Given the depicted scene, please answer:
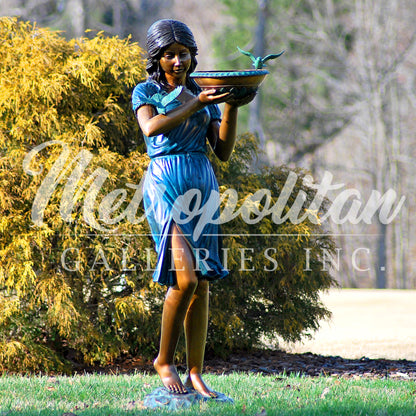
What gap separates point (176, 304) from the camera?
3.77m

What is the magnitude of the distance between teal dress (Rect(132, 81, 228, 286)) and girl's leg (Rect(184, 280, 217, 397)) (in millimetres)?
141

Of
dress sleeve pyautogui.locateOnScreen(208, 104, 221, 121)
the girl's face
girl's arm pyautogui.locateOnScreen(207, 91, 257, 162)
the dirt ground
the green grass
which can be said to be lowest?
the dirt ground

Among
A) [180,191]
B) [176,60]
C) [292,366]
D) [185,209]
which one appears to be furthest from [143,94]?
[292,366]

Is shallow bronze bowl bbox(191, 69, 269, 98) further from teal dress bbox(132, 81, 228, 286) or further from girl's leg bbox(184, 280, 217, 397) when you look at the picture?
girl's leg bbox(184, 280, 217, 397)

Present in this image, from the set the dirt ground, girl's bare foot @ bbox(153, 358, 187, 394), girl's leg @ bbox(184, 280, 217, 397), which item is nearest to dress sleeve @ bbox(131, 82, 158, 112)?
girl's leg @ bbox(184, 280, 217, 397)

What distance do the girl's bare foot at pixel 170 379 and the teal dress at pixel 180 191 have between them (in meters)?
0.49

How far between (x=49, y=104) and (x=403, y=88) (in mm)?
15223

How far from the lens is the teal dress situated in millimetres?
3805

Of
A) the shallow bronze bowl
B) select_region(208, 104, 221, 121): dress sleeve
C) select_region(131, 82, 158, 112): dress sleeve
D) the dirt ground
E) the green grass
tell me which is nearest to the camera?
the shallow bronze bowl

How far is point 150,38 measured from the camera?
12.9ft

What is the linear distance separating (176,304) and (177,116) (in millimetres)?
1039

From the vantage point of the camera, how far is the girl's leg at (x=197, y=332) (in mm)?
3910

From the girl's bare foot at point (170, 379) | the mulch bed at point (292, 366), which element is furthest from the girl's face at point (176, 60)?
the mulch bed at point (292, 366)

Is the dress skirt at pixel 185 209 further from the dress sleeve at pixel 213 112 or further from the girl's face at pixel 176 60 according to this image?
the girl's face at pixel 176 60
